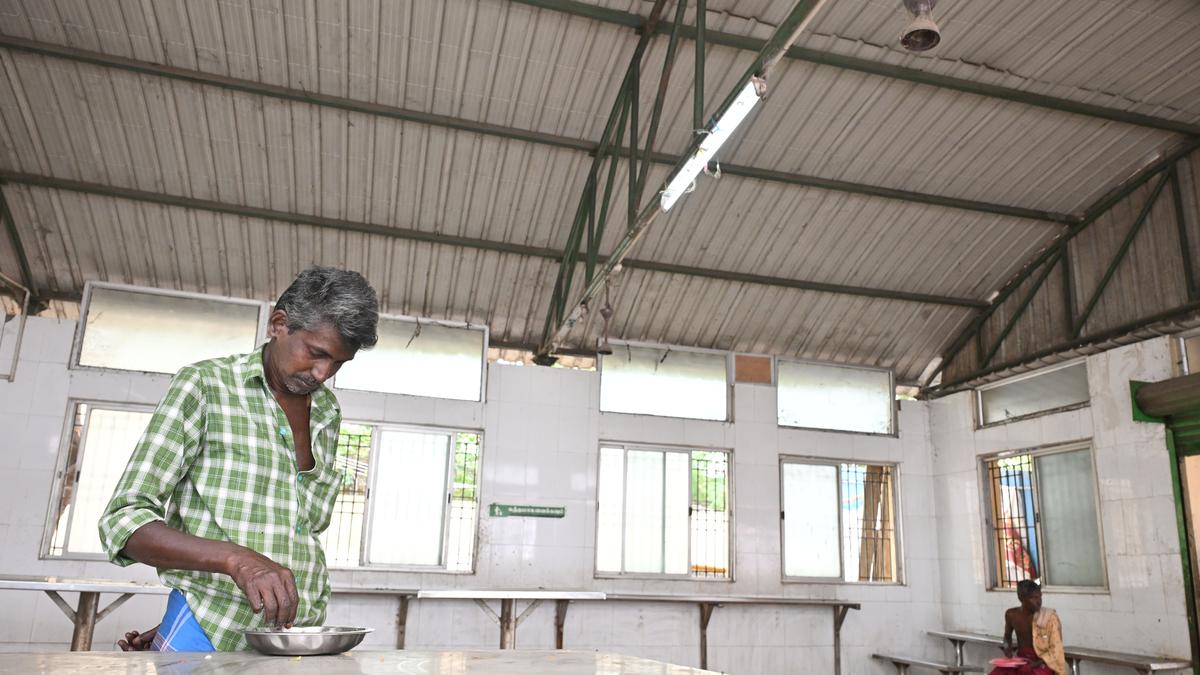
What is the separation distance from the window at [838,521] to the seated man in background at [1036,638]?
2.58 m

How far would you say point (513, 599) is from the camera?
764 cm

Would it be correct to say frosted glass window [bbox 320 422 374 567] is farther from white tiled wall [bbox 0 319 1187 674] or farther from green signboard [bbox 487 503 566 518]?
green signboard [bbox 487 503 566 518]

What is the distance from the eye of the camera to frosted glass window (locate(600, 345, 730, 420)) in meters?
9.32

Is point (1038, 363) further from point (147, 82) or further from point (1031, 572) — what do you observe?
point (147, 82)

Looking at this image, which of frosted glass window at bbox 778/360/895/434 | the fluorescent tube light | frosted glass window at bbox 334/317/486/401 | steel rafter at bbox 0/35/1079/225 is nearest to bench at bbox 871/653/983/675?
frosted glass window at bbox 778/360/895/434

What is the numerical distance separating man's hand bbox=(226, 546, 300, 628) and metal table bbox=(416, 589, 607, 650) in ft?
19.0

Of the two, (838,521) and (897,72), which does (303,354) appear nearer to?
(897,72)

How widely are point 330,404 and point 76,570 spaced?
7.01 metres

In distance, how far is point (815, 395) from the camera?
997 centimetres

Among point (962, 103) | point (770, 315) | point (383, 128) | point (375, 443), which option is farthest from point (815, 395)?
point (383, 128)

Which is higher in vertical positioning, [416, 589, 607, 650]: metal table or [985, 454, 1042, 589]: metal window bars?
[985, 454, 1042, 589]: metal window bars

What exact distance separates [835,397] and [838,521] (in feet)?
4.55

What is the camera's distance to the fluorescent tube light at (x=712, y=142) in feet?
15.8

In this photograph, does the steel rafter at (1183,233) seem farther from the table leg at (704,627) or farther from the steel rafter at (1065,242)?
the table leg at (704,627)
